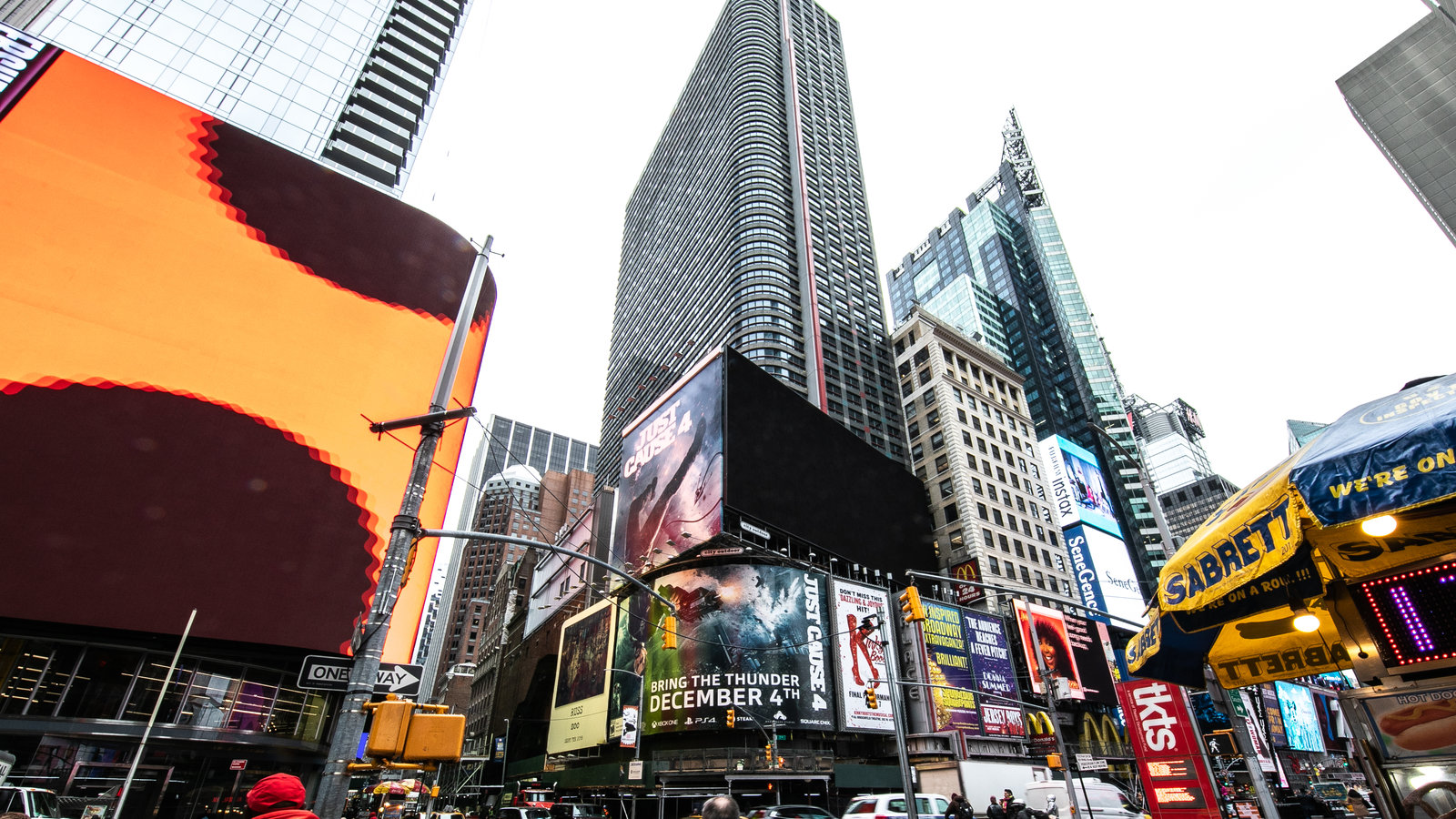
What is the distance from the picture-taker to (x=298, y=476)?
20297 millimetres

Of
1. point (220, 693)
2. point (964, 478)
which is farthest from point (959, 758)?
point (220, 693)

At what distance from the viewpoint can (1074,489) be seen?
8006 cm

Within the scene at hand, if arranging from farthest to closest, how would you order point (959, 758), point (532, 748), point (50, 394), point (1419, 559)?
point (532, 748), point (959, 758), point (50, 394), point (1419, 559)

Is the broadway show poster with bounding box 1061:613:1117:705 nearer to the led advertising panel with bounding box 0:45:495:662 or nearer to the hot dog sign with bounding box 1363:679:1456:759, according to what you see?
the led advertising panel with bounding box 0:45:495:662

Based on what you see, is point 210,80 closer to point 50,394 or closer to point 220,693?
point 50,394

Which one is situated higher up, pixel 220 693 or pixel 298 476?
pixel 298 476

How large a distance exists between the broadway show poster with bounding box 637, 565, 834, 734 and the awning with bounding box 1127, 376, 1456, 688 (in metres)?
32.2

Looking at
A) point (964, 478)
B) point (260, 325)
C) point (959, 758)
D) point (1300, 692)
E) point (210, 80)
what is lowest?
point (959, 758)

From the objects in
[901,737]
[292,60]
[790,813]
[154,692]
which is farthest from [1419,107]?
[292,60]

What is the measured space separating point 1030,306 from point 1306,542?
15830 centimetres

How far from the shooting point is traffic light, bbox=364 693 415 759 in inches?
277

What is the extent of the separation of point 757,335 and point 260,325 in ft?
220

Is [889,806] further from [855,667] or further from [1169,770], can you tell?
[855,667]

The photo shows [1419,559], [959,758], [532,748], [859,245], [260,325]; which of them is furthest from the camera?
[859,245]
